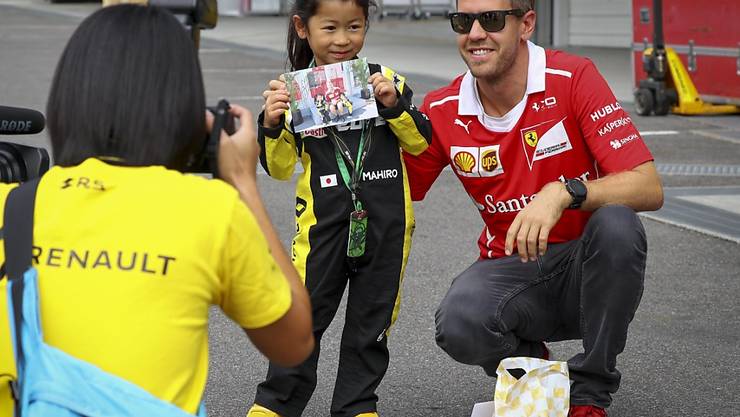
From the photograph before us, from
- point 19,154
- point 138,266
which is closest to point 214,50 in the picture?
point 19,154

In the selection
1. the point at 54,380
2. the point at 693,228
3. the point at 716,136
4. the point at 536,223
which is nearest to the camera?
the point at 54,380

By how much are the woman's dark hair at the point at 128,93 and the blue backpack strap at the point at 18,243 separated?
4.1 inches

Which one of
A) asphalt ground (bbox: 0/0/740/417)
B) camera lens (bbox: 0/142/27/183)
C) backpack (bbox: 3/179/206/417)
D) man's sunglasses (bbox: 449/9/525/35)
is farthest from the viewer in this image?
asphalt ground (bbox: 0/0/740/417)

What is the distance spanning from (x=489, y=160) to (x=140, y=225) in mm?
1975

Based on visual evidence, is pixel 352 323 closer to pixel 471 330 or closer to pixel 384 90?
pixel 471 330

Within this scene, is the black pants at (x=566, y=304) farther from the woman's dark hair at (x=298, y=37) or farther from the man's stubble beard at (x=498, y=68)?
the woman's dark hair at (x=298, y=37)

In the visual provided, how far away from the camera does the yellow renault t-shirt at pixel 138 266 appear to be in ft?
6.93

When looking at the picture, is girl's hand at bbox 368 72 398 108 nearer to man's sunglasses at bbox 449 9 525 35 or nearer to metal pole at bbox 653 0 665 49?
man's sunglasses at bbox 449 9 525 35

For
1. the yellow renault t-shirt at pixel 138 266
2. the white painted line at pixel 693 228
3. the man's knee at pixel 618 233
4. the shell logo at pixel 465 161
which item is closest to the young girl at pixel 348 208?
the shell logo at pixel 465 161

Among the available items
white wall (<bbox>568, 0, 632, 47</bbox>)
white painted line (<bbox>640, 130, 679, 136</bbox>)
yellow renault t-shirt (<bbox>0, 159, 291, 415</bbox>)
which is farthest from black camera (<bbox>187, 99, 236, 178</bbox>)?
white wall (<bbox>568, 0, 632, 47</bbox>)

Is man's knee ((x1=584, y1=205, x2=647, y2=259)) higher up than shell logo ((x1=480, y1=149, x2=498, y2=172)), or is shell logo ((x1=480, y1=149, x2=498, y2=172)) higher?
shell logo ((x1=480, y1=149, x2=498, y2=172))

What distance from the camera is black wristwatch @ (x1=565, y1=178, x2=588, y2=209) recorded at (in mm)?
3633

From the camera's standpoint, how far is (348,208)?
150 inches

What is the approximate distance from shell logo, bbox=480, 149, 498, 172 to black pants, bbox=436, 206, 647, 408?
30cm
